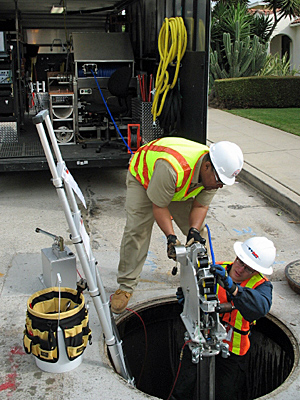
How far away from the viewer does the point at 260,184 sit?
296 inches

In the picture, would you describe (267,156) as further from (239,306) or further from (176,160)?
(239,306)

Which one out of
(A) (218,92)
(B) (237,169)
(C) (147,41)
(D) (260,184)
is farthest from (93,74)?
(A) (218,92)

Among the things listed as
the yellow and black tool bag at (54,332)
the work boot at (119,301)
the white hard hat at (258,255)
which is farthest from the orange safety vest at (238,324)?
the yellow and black tool bag at (54,332)

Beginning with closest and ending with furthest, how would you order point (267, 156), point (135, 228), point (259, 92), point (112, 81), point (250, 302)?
point (250, 302) → point (135, 228) → point (112, 81) → point (267, 156) → point (259, 92)

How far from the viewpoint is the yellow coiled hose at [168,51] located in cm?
604

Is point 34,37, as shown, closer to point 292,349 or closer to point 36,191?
point 36,191

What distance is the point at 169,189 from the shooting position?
11.8ft

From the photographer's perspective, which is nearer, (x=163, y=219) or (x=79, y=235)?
(x=79, y=235)

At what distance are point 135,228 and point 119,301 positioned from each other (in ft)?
1.97

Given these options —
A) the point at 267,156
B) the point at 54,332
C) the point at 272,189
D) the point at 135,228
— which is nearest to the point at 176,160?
the point at 135,228

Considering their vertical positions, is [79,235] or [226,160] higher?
[226,160]

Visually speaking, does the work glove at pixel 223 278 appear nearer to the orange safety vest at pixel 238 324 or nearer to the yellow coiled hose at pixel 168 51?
the orange safety vest at pixel 238 324

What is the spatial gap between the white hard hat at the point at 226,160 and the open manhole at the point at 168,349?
4.25ft

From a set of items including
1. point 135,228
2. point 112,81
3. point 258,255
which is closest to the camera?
point 258,255
